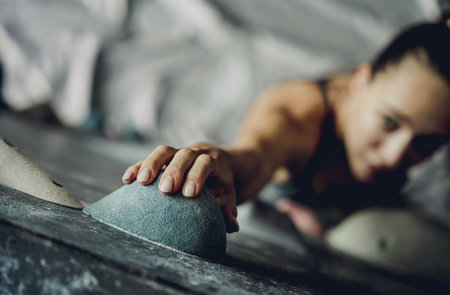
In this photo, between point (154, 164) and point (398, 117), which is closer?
point (154, 164)

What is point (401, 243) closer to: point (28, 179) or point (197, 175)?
point (197, 175)

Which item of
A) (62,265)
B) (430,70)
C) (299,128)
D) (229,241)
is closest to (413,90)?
(430,70)

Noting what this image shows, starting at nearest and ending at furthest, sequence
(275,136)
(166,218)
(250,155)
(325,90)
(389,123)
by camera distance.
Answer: (166,218) < (250,155) < (275,136) < (389,123) < (325,90)

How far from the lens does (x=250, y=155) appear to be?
0.81 m

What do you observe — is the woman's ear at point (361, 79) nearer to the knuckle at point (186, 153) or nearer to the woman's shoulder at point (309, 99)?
the woman's shoulder at point (309, 99)

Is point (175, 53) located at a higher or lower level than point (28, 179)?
higher

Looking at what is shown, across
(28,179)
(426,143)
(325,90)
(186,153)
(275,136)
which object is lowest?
(28,179)

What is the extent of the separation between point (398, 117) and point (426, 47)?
0.25 meters

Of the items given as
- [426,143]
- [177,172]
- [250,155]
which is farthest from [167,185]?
[426,143]

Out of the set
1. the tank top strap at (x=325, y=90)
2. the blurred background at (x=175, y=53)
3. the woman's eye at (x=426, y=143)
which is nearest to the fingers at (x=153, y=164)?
the woman's eye at (x=426, y=143)

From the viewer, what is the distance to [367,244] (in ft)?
4.50

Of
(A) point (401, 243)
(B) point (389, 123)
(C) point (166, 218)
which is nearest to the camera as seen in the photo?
(C) point (166, 218)

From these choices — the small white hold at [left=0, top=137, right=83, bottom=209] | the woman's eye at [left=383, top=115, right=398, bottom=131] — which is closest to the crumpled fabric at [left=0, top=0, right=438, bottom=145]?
the woman's eye at [left=383, top=115, right=398, bottom=131]

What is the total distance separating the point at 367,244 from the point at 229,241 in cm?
86
